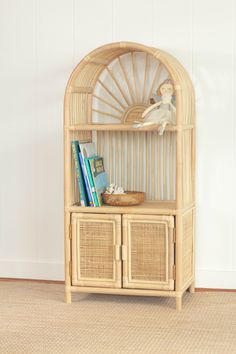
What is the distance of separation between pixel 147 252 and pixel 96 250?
0.86ft

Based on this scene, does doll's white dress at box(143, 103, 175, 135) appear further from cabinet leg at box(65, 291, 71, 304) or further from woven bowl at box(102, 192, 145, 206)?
cabinet leg at box(65, 291, 71, 304)

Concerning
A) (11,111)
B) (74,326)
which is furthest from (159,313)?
(11,111)

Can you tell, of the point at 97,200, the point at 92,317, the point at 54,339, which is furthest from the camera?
the point at 97,200

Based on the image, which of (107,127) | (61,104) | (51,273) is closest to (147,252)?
(107,127)

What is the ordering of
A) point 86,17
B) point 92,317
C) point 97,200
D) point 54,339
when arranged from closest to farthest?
point 54,339 < point 92,317 < point 97,200 < point 86,17

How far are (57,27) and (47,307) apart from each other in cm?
154

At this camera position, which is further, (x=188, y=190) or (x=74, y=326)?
(x=188, y=190)

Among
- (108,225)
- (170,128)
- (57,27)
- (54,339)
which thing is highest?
(57,27)

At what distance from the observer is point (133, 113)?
13.1ft

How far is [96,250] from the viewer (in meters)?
3.77

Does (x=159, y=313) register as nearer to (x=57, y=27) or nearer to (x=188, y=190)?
(x=188, y=190)

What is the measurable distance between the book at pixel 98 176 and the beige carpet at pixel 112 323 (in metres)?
0.56

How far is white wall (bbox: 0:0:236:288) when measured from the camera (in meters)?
3.96

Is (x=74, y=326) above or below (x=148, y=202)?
below
